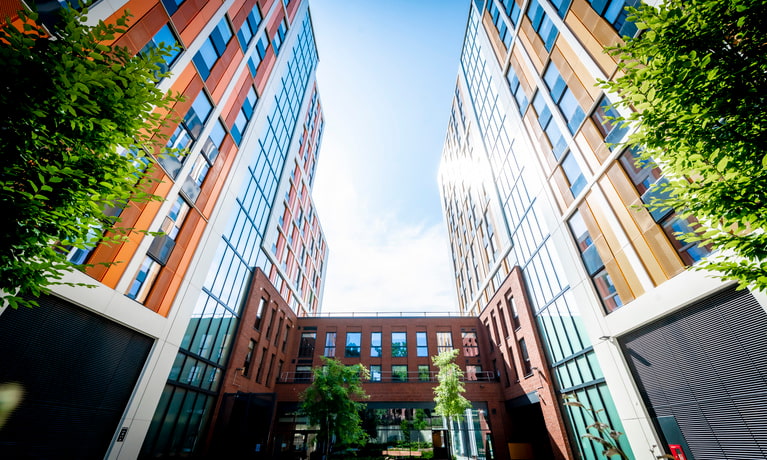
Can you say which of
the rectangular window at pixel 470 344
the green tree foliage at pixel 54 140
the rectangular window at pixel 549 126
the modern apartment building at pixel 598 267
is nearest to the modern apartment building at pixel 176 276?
the green tree foliage at pixel 54 140

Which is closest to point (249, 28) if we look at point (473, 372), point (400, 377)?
point (400, 377)

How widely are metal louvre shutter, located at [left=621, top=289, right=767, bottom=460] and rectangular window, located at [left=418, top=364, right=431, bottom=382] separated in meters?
19.2

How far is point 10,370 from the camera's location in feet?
27.4

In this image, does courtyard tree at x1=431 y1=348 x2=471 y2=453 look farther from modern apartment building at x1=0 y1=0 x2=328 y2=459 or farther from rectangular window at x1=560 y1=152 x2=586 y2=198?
rectangular window at x1=560 y1=152 x2=586 y2=198

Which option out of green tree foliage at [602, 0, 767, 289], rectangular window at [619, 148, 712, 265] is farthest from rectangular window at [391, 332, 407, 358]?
green tree foliage at [602, 0, 767, 289]

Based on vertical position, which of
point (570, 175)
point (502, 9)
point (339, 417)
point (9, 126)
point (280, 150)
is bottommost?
point (339, 417)

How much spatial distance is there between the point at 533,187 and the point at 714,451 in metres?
14.9

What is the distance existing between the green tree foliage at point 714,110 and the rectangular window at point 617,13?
330 inches

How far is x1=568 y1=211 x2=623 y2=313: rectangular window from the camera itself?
47.6 feet

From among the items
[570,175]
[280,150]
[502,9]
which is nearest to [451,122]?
[502,9]

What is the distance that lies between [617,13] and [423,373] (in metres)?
→ 29.3

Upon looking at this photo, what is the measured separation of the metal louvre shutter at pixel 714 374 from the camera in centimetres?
895

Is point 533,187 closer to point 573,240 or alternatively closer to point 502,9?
point 573,240

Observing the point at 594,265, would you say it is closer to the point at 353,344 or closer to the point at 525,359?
the point at 525,359
